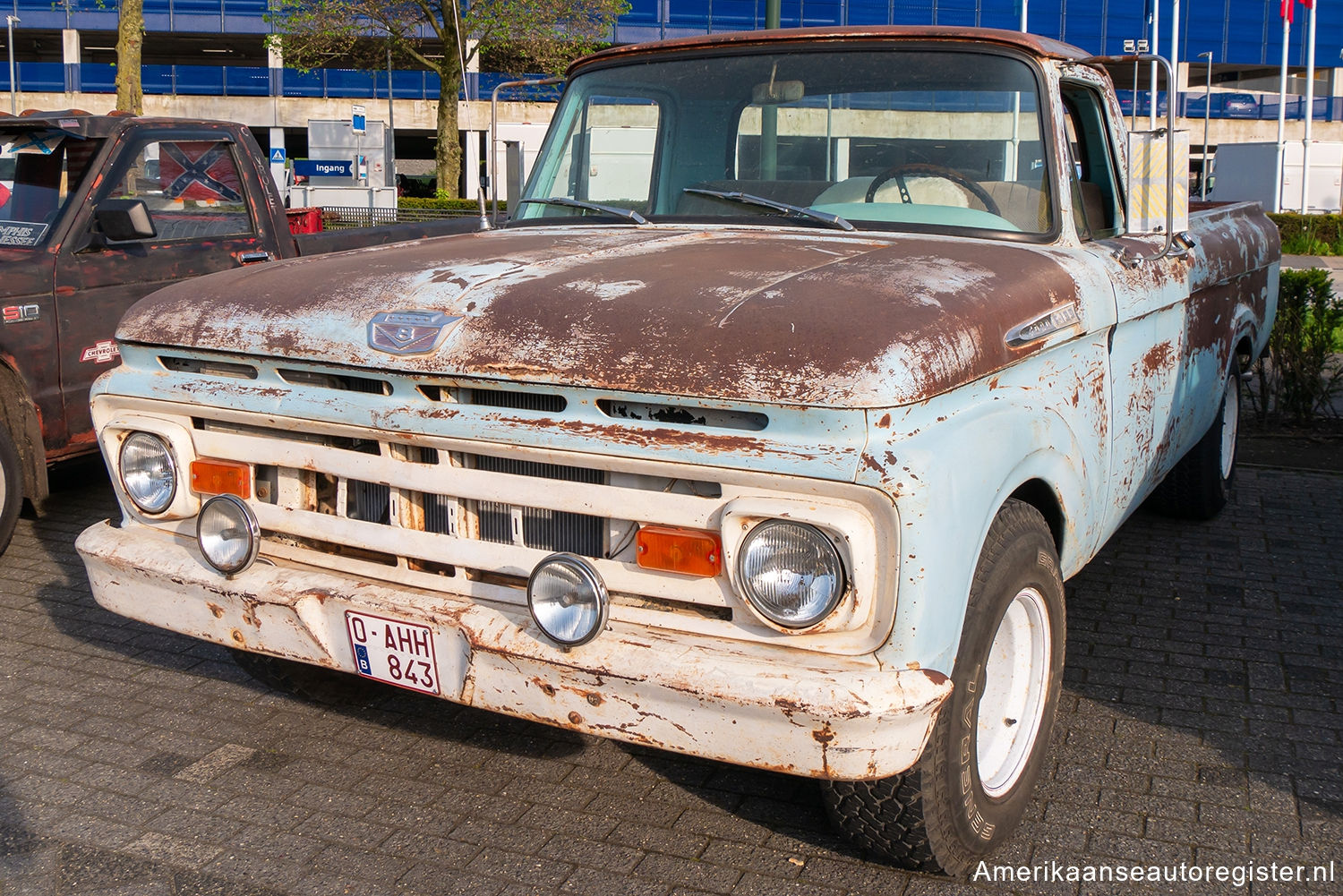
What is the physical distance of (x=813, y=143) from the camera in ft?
12.9

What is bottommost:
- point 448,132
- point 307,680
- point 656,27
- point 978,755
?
point 307,680

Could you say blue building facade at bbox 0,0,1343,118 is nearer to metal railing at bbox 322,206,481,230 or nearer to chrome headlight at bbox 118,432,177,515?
metal railing at bbox 322,206,481,230

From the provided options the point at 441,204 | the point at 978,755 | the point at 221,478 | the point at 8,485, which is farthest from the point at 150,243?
the point at 441,204

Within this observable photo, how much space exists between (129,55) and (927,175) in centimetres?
1358

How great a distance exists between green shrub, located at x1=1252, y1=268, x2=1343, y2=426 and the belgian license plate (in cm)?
676

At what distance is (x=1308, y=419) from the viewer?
8.20 meters

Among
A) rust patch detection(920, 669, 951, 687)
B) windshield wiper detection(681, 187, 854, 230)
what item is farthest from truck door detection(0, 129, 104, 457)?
rust patch detection(920, 669, 951, 687)

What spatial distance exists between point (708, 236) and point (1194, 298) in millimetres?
2104

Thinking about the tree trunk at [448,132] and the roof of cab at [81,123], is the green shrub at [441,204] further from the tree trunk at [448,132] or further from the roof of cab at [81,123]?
the roof of cab at [81,123]

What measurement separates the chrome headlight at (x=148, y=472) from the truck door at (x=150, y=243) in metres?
2.72

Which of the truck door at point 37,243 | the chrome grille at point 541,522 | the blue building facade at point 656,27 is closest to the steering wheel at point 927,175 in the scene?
the chrome grille at point 541,522

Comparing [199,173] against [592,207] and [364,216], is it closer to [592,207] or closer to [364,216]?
[592,207]

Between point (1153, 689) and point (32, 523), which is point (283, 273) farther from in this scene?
point (32, 523)

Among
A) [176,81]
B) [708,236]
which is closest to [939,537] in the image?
[708,236]
